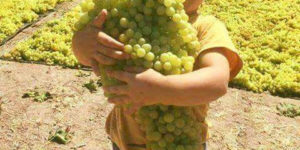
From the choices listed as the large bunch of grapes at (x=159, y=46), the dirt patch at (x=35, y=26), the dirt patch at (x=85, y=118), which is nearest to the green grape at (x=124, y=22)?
the large bunch of grapes at (x=159, y=46)

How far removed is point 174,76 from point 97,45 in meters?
0.34

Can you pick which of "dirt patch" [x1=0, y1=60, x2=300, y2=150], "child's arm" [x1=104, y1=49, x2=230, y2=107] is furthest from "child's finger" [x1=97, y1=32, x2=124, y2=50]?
"dirt patch" [x1=0, y1=60, x2=300, y2=150]

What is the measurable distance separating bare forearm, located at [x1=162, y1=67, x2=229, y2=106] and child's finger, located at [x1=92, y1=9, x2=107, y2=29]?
342 millimetres

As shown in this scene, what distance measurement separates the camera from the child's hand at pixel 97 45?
173cm

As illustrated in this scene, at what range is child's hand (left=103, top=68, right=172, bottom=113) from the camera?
1.71 metres

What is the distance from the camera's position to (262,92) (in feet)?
15.3

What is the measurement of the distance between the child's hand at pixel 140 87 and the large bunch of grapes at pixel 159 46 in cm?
3

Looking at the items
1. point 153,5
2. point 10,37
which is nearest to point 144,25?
point 153,5

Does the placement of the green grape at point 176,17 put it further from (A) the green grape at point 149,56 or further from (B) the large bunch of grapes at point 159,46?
(A) the green grape at point 149,56

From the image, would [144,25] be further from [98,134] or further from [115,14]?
[98,134]

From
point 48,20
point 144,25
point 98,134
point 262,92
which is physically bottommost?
point 98,134

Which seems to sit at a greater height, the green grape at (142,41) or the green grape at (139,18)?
the green grape at (139,18)

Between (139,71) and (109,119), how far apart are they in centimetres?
88

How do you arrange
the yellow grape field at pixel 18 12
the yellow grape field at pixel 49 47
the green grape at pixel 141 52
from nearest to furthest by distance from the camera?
the green grape at pixel 141 52, the yellow grape field at pixel 49 47, the yellow grape field at pixel 18 12
